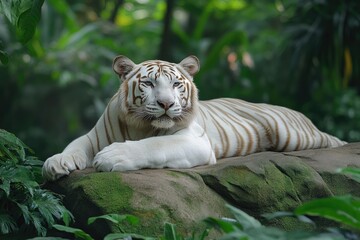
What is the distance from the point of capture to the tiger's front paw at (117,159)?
4.08 metres

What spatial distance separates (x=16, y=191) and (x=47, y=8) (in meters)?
9.10

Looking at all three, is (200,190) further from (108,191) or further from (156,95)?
(156,95)

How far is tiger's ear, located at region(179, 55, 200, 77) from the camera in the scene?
4758mm

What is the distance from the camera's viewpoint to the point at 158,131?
14.9 ft

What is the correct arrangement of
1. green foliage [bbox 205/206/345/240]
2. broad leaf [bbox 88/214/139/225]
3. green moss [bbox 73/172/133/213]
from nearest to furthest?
green foliage [bbox 205/206/345/240], broad leaf [bbox 88/214/139/225], green moss [bbox 73/172/133/213]

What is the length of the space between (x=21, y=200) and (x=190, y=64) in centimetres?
155

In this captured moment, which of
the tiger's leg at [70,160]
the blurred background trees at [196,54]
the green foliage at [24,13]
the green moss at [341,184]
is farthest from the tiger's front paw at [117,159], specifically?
the blurred background trees at [196,54]

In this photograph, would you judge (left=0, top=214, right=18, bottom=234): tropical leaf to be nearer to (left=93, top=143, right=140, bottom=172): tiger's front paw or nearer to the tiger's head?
(left=93, top=143, right=140, bottom=172): tiger's front paw

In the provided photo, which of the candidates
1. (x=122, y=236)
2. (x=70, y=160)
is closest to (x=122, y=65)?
(x=70, y=160)

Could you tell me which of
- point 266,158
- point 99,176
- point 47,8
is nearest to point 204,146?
point 266,158

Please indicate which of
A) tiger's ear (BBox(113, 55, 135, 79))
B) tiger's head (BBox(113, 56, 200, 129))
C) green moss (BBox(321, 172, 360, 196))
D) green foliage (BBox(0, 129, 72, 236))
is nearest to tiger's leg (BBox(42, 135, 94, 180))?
green foliage (BBox(0, 129, 72, 236))

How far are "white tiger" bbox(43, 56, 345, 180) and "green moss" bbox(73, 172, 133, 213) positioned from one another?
0.57ft

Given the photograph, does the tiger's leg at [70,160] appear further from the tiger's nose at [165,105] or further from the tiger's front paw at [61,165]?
the tiger's nose at [165,105]

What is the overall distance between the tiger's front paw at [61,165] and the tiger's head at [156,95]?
17.4 inches
